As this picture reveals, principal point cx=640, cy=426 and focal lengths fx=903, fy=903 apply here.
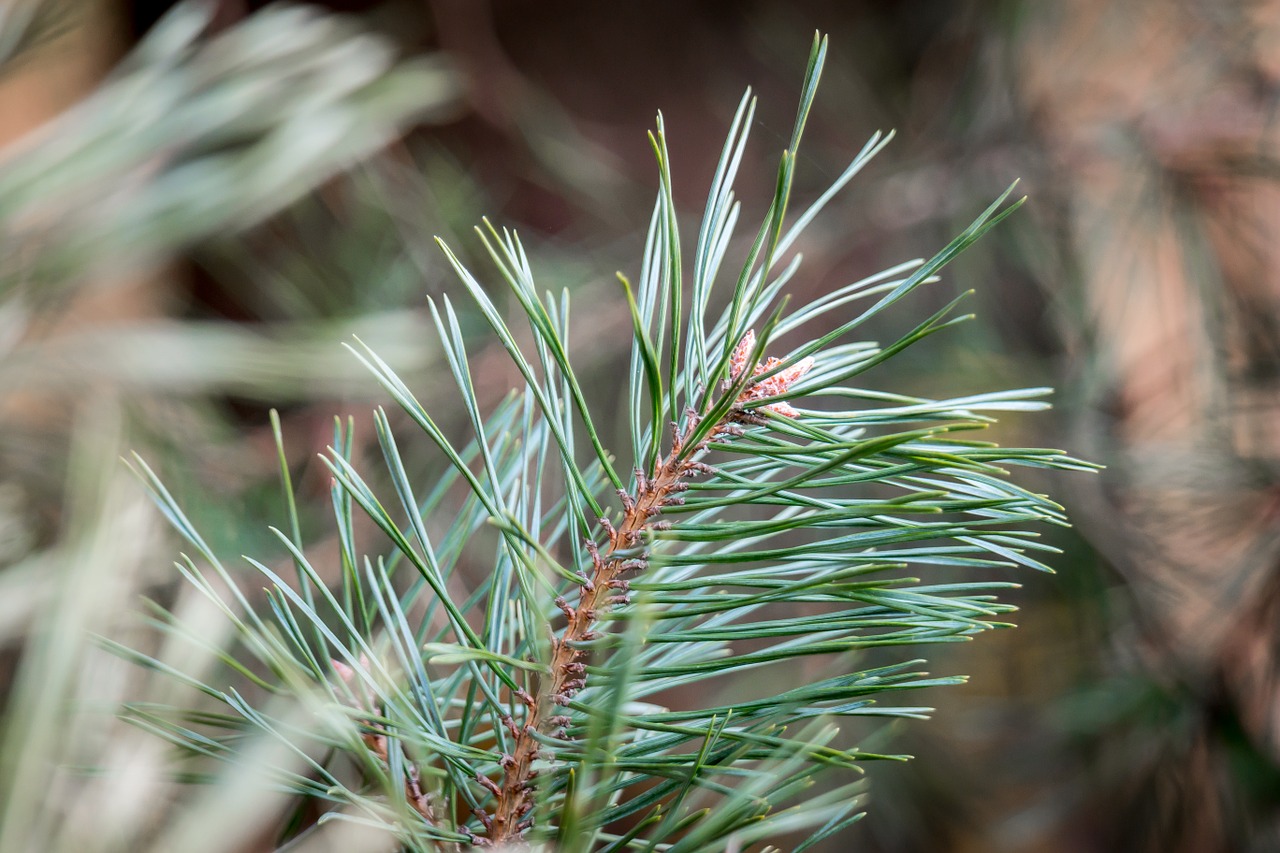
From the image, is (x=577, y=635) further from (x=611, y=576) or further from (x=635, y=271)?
(x=635, y=271)

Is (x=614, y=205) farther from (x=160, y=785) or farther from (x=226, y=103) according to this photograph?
(x=160, y=785)

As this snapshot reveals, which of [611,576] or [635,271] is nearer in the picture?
[611,576]

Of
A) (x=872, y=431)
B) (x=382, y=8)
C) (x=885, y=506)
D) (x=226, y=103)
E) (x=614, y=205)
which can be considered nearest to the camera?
(x=885, y=506)

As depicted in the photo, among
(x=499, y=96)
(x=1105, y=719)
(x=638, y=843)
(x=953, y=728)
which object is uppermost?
(x=499, y=96)

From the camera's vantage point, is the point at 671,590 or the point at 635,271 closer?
the point at 671,590

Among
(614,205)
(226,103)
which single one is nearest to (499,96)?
(614,205)

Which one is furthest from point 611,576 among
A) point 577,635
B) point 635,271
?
point 635,271

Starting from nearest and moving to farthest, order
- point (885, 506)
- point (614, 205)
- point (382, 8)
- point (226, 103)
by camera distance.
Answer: point (885, 506)
point (226, 103)
point (614, 205)
point (382, 8)

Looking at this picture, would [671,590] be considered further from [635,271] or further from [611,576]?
[635,271]
